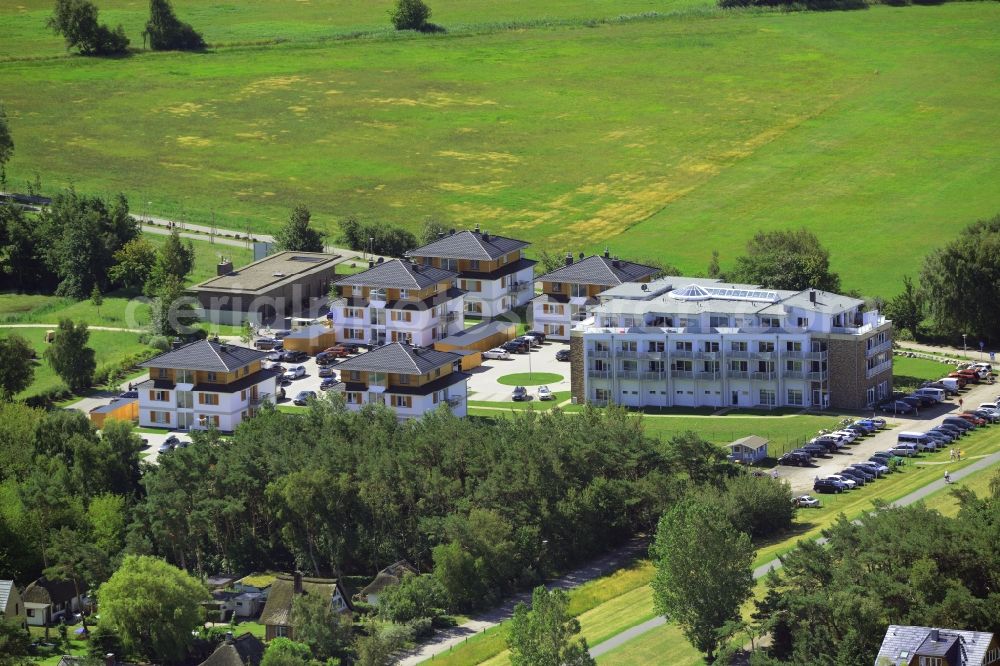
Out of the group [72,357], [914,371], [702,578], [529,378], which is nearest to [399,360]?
[529,378]

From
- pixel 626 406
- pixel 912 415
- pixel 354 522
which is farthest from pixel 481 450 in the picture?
pixel 912 415

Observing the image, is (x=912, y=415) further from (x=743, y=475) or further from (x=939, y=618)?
(x=939, y=618)

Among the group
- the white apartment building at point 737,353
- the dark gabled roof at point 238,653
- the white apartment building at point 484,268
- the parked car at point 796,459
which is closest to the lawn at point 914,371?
the white apartment building at point 737,353

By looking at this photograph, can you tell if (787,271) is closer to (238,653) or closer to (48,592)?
(48,592)

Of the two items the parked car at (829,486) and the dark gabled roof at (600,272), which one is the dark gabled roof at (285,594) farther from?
the dark gabled roof at (600,272)

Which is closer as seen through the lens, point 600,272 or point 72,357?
point 72,357

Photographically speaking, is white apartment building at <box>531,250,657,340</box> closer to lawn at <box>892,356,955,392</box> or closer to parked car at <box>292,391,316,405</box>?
lawn at <box>892,356,955,392</box>
